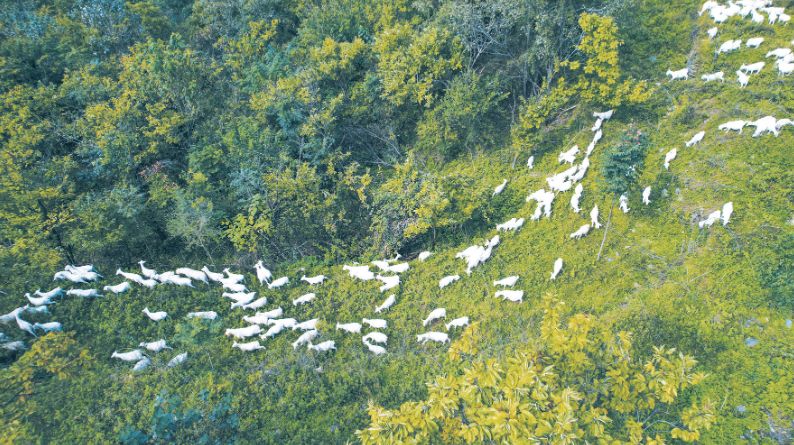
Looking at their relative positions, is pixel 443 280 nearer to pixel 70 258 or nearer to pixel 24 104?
pixel 70 258

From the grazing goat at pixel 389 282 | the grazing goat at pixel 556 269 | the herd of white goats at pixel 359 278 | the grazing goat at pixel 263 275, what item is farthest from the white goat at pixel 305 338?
the grazing goat at pixel 556 269

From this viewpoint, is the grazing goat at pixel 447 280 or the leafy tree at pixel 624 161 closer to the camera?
the leafy tree at pixel 624 161

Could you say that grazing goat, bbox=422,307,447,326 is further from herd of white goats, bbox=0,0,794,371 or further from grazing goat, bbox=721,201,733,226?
grazing goat, bbox=721,201,733,226

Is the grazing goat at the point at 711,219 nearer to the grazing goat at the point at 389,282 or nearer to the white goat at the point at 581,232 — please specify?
the white goat at the point at 581,232

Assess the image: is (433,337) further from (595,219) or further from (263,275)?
(263,275)

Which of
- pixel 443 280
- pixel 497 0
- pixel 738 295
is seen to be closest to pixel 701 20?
pixel 497 0

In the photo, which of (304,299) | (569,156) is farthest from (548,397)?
(569,156)
